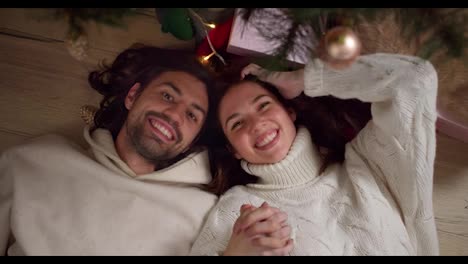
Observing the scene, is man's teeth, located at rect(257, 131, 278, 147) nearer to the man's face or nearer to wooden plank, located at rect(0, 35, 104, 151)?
the man's face

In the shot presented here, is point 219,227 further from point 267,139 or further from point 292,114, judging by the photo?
point 292,114

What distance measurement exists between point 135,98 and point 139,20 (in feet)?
0.74

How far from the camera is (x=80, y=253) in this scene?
117 centimetres

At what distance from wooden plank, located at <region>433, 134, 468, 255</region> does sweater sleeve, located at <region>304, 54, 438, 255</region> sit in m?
0.20

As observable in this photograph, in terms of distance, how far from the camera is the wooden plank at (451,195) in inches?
52.9

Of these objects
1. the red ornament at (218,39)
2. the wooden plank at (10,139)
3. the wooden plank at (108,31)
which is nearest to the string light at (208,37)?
the red ornament at (218,39)

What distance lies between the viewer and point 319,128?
132 centimetres

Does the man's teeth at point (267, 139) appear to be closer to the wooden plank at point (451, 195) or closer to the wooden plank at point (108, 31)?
the wooden plank at point (108, 31)

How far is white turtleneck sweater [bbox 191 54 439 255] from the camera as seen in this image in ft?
3.51

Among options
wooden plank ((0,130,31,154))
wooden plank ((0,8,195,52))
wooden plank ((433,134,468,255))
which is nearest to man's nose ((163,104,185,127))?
wooden plank ((0,8,195,52))
